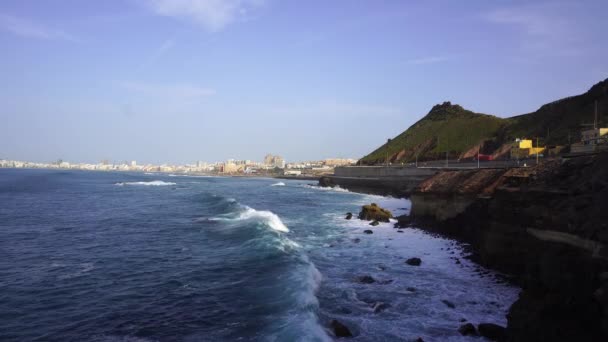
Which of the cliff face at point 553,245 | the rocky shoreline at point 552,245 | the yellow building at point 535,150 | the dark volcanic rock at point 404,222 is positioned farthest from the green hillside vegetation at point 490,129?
the cliff face at point 553,245

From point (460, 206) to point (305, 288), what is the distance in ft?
55.8

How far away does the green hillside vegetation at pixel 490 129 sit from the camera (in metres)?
53.4

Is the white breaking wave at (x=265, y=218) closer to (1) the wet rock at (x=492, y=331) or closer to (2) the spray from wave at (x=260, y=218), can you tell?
(2) the spray from wave at (x=260, y=218)

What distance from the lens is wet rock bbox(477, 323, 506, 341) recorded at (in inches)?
430

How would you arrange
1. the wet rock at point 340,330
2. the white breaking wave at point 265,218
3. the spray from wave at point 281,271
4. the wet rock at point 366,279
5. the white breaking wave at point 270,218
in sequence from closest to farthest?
1. the wet rock at point 340,330
2. the spray from wave at point 281,271
3. the wet rock at point 366,279
4. the white breaking wave at point 270,218
5. the white breaking wave at point 265,218

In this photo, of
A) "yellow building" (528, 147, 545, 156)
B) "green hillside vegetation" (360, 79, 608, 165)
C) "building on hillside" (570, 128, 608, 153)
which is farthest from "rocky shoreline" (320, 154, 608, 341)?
"green hillside vegetation" (360, 79, 608, 165)

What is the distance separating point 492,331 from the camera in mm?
11055

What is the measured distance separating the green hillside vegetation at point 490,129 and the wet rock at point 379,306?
40775 mm

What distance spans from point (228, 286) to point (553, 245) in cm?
1151

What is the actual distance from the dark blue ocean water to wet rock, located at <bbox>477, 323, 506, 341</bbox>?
91 cm

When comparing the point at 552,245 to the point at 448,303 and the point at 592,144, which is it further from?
the point at 592,144

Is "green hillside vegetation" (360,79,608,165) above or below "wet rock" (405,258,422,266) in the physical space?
above

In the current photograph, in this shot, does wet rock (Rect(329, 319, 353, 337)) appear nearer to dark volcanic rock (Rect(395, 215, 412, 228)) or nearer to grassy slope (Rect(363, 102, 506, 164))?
dark volcanic rock (Rect(395, 215, 412, 228))

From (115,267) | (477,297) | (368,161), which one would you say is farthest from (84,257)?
(368,161)
